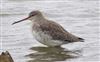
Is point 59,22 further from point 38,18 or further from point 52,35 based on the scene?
A: point 52,35

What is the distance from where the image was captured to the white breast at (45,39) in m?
11.0

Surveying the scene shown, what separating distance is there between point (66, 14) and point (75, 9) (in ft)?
2.14

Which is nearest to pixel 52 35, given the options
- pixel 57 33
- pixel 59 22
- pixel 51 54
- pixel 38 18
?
pixel 57 33

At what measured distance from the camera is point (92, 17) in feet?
44.2

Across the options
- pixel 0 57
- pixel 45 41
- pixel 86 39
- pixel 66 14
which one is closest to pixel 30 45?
pixel 45 41

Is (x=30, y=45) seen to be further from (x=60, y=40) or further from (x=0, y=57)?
(x=0, y=57)

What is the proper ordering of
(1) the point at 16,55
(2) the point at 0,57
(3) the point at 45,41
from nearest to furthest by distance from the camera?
(2) the point at 0,57 → (1) the point at 16,55 → (3) the point at 45,41

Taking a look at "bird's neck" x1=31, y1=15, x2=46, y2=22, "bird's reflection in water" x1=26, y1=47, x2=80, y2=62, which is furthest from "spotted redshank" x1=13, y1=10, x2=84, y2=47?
"bird's neck" x1=31, y1=15, x2=46, y2=22

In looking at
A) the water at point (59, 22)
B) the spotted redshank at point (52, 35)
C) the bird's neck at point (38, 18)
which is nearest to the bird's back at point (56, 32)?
the spotted redshank at point (52, 35)

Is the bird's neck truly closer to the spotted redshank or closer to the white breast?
the spotted redshank

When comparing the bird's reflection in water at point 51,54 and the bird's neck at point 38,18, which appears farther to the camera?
the bird's neck at point 38,18

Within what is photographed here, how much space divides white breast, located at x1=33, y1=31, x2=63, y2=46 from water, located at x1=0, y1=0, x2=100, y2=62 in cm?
15

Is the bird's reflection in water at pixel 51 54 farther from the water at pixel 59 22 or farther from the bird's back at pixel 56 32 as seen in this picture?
the bird's back at pixel 56 32

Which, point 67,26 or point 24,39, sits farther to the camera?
point 67,26
